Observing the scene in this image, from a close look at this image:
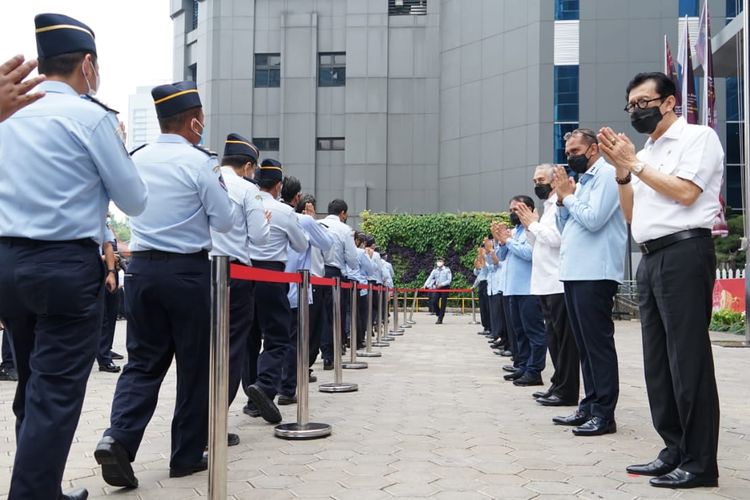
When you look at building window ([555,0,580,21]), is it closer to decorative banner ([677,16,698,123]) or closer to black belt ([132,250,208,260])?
decorative banner ([677,16,698,123])

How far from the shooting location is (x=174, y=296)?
4398 mm

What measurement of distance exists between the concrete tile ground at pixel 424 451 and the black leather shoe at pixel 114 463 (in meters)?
0.07

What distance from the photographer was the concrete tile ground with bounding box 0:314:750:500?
4203mm

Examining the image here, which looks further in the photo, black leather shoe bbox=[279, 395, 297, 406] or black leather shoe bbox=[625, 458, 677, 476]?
black leather shoe bbox=[279, 395, 297, 406]

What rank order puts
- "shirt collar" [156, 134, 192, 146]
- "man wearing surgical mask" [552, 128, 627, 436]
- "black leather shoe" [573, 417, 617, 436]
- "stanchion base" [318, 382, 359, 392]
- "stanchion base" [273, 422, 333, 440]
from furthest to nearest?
1. "stanchion base" [318, 382, 359, 392]
2. "man wearing surgical mask" [552, 128, 627, 436]
3. "black leather shoe" [573, 417, 617, 436]
4. "stanchion base" [273, 422, 333, 440]
5. "shirt collar" [156, 134, 192, 146]

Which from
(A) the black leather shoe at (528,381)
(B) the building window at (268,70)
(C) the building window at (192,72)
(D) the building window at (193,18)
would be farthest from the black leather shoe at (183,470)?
(D) the building window at (193,18)

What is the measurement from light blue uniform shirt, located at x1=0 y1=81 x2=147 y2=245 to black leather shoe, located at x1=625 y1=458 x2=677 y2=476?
10.5 feet

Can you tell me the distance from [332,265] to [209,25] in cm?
2877

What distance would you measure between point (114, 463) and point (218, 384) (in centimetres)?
88

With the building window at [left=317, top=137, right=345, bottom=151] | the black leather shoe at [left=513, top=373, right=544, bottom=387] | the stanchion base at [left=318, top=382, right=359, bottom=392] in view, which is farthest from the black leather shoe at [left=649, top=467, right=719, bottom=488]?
the building window at [left=317, top=137, right=345, bottom=151]

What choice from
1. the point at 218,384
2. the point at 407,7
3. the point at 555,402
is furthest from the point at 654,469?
the point at 407,7

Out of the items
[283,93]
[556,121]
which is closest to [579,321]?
[556,121]

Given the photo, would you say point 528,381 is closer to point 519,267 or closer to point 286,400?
point 519,267

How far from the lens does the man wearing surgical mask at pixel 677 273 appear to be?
4.25 metres
